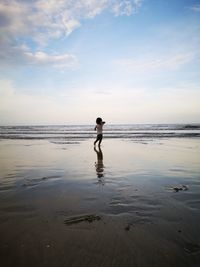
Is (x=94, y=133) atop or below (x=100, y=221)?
below

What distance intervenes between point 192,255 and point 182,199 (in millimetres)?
2213

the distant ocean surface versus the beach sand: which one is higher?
the beach sand

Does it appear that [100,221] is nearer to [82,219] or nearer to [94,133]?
[82,219]

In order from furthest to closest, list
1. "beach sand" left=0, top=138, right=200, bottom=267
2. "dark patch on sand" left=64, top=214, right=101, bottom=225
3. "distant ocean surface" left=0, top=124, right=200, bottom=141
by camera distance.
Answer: "distant ocean surface" left=0, top=124, right=200, bottom=141, "dark patch on sand" left=64, top=214, right=101, bottom=225, "beach sand" left=0, top=138, right=200, bottom=267

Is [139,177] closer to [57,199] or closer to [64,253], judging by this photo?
[57,199]

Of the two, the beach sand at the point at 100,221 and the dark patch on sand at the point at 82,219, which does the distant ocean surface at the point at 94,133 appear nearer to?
the beach sand at the point at 100,221

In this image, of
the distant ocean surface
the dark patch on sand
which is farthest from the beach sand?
the distant ocean surface

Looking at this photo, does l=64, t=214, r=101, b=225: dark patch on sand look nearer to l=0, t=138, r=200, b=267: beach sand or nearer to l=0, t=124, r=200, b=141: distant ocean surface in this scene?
l=0, t=138, r=200, b=267: beach sand

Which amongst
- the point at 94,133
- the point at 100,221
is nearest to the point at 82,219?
the point at 100,221

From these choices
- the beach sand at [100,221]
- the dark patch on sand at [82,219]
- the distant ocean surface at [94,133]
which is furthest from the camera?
the distant ocean surface at [94,133]

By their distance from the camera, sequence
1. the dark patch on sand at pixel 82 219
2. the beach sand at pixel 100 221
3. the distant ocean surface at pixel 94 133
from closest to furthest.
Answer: the beach sand at pixel 100 221
the dark patch on sand at pixel 82 219
the distant ocean surface at pixel 94 133

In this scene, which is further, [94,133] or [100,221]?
[94,133]

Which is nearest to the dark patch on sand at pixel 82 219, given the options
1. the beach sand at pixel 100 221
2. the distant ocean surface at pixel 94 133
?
the beach sand at pixel 100 221

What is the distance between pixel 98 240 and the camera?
3.38 metres
